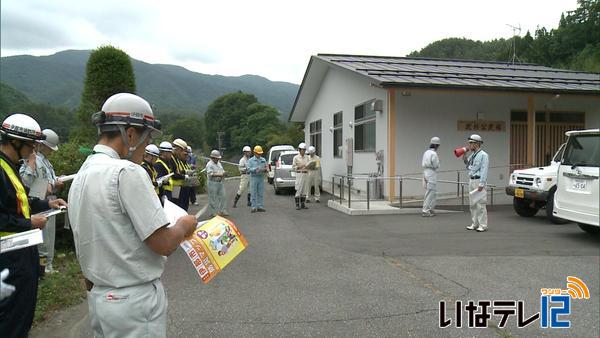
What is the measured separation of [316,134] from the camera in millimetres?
24172

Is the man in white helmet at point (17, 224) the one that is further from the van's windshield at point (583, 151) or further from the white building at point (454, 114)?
the white building at point (454, 114)

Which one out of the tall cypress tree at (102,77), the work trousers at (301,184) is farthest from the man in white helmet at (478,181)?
the tall cypress tree at (102,77)

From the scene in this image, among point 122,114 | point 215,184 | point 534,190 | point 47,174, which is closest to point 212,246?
point 122,114

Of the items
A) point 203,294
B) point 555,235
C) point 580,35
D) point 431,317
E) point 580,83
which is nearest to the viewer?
point 431,317

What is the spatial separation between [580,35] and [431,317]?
4853 cm

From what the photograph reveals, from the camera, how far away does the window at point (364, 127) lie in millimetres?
15000

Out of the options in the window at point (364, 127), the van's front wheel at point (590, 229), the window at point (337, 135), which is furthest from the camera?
the window at point (337, 135)

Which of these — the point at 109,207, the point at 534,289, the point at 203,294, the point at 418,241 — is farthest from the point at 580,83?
the point at 109,207

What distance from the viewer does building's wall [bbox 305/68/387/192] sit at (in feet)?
47.0

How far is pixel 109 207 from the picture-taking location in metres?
2.05

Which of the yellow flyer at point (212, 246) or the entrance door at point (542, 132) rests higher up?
the entrance door at point (542, 132)

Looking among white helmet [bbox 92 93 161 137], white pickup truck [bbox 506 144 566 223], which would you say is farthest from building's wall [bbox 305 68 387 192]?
white helmet [bbox 92 93 161 137]

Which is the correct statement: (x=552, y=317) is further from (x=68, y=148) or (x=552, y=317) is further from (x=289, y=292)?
(x=68, y=148)

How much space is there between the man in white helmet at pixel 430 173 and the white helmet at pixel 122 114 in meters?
9.32
